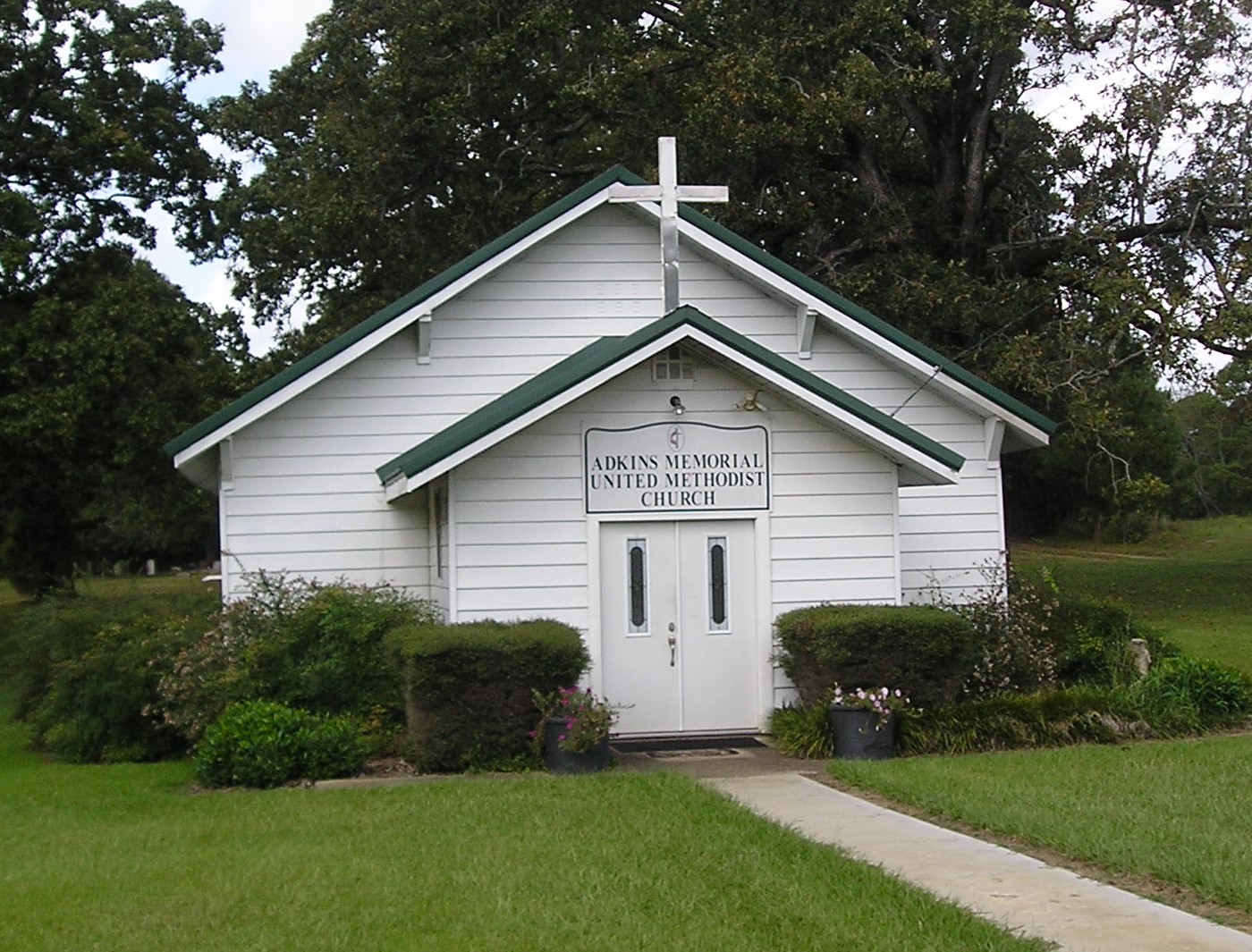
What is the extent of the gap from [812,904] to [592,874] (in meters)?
1.45

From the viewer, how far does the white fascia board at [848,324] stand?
18.0 meters

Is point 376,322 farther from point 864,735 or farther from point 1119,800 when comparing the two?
point 1119,800

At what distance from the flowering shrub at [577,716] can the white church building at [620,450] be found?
166 centimetres

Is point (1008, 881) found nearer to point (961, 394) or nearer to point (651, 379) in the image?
point (651, 379)

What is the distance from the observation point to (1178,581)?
35500mm

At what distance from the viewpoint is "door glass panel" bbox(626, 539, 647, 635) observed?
1553cm

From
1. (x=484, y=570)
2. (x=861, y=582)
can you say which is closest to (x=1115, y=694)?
(x=861, y=582)


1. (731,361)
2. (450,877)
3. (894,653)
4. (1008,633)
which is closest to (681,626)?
(894,653)

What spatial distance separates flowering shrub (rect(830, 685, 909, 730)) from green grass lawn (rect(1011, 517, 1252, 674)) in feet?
30.7

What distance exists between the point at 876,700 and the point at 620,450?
351cm

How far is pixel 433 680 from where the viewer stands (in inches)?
532

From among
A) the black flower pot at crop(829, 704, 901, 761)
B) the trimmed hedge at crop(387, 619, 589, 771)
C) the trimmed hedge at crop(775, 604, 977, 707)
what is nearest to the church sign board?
the trimmed hedge at crop(775, 604, 977, 707)

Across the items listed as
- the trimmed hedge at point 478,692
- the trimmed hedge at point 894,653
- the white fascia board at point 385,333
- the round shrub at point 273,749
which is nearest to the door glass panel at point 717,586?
the trimmed hedge at point 894,653

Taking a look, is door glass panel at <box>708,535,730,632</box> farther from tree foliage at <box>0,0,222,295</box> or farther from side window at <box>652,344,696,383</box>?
tree foliage at <box>0,0,222,295</box>
